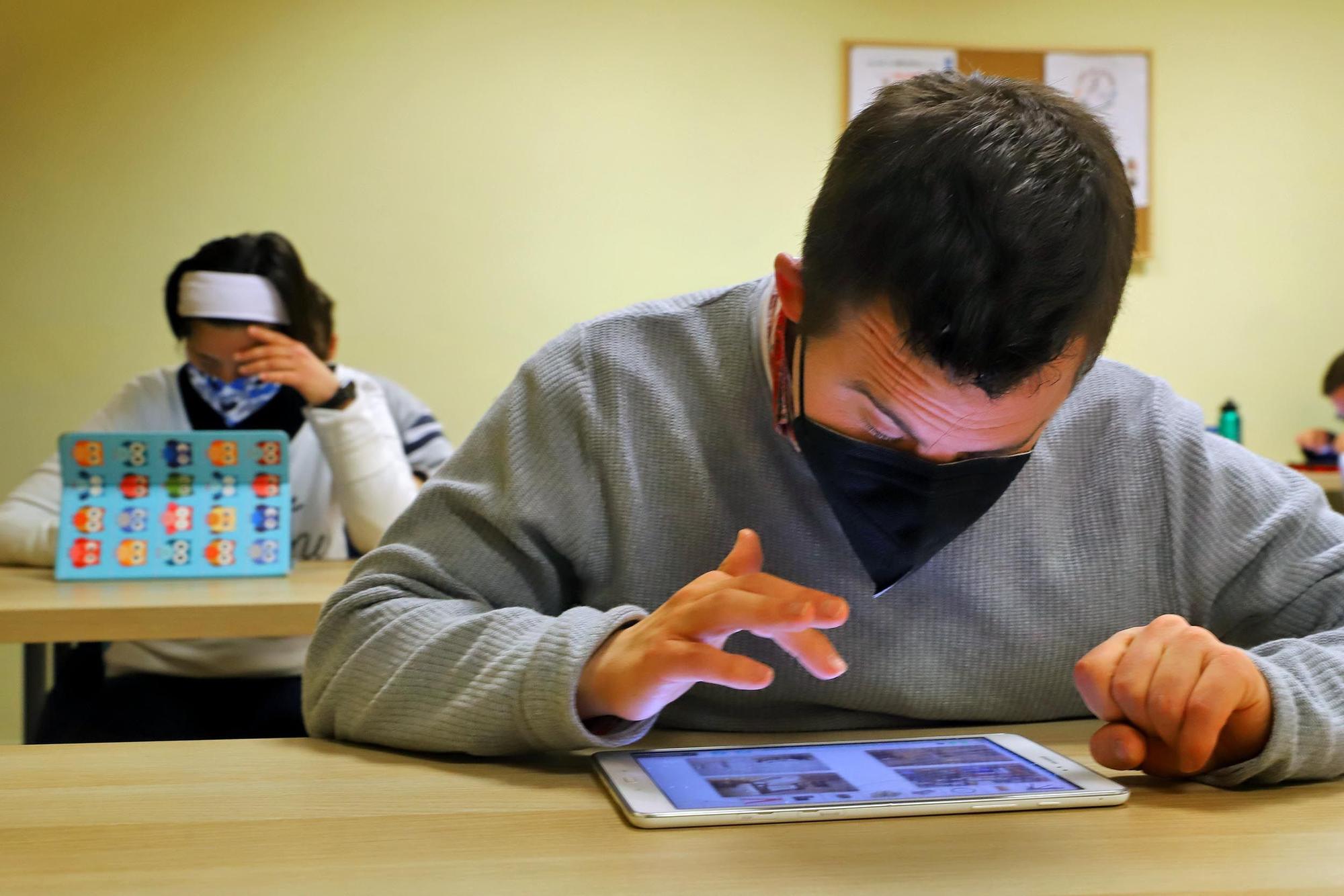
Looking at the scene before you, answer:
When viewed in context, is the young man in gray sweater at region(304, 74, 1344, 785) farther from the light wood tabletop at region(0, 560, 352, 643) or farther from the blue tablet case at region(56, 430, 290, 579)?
Answer: the blue tablet case at region(56, 430, 290, 579)

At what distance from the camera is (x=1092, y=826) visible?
71cm

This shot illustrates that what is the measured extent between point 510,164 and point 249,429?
152cm

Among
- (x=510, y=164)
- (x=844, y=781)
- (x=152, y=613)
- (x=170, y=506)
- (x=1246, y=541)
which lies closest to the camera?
(x=844, y=781)

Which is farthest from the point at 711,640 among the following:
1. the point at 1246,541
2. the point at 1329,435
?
the point at 1329,435

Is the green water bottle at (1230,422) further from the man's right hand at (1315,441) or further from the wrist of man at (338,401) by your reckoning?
the wrist of man at (338,401)

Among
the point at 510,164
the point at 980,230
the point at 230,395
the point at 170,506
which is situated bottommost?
the point at 170,506

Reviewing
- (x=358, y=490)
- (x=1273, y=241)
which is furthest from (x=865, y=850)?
(x=1273, y=241)

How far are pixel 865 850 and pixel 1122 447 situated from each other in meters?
0.53

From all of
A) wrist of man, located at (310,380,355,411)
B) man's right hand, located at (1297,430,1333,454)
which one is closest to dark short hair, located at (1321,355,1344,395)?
man's right hand, located at (1297,430,1333,454)

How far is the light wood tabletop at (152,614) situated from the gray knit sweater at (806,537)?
2.53 ft

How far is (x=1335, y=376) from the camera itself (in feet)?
12.3

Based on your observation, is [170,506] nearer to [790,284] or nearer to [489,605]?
[489,605]

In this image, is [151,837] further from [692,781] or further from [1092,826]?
[1092,826]

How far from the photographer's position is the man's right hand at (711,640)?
0.70m
